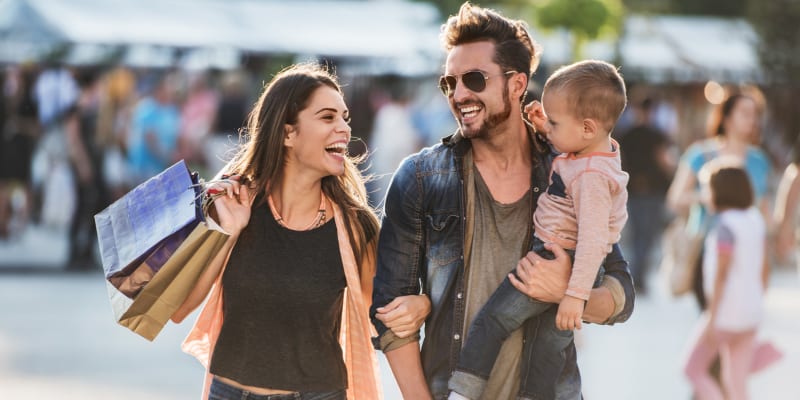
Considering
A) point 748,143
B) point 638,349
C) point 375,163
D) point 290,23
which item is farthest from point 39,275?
point 290,23

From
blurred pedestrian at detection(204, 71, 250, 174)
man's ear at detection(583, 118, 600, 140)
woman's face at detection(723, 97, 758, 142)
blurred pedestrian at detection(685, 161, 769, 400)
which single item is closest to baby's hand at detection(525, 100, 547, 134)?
man's ear at detection(583, 118, 600, 140)

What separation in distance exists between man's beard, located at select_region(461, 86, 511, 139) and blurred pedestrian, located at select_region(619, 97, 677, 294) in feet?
33.9

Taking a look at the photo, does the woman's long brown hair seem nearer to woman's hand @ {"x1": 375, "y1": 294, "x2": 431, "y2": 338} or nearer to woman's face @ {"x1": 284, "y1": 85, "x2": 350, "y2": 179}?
woman's face @ {"x1": 284, "y1": 85, "x2": 350, "y2": 179}

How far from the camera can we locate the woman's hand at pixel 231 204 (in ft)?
14.2

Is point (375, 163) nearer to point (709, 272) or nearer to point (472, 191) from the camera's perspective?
point (709, 272)

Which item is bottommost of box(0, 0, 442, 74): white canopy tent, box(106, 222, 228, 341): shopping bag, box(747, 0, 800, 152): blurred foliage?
box(106, 222, 228, 341): shopping bag

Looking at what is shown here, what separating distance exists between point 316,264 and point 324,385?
0.41 m

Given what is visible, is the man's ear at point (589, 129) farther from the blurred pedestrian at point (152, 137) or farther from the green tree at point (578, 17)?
the blurred pedestrian at point (152, 137)

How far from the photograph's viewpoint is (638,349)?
10812 mm

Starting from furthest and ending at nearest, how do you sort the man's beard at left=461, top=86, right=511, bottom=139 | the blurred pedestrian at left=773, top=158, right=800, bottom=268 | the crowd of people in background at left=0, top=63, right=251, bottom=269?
the crowd of people in background at left=0, top=63, right=251, bottom=269 < the blurred pedestrian at left=773, top=158, right=800, bottom=268 < the man's beard at left=461, top=86, right=511, bottom=139

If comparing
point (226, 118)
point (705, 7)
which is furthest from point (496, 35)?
point (705, 7)

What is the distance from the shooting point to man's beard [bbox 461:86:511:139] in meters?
4.04

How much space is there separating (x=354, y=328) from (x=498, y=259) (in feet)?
2.31

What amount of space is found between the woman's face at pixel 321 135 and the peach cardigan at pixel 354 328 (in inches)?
7.7
